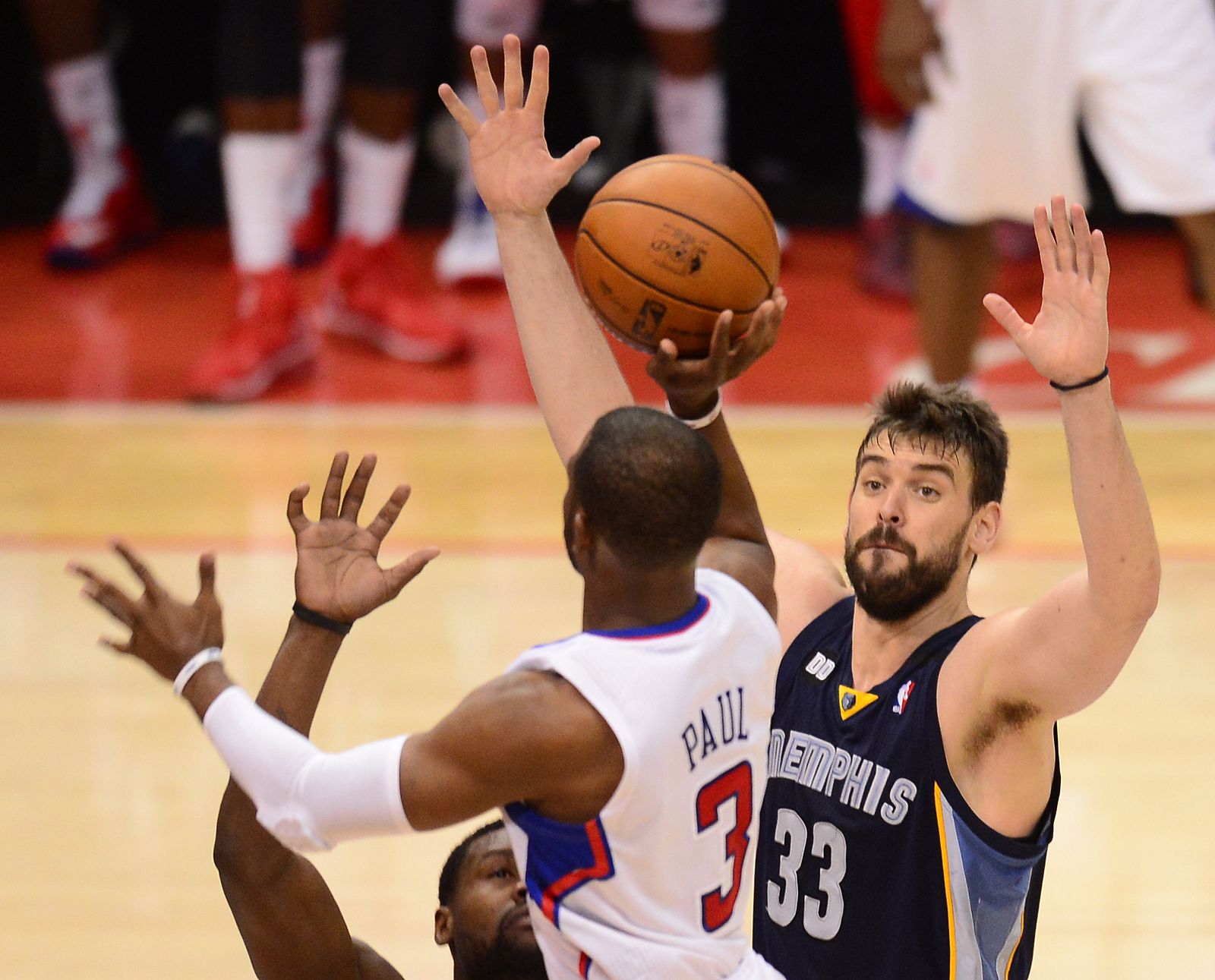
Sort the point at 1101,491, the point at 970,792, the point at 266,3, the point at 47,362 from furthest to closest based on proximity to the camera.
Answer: the point at 47,362 → the point at 266,3 → the point at 970,792 → the point at 1101,491

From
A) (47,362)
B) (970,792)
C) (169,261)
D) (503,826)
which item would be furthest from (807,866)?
(169,261)

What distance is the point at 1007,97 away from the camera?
5.23 meters

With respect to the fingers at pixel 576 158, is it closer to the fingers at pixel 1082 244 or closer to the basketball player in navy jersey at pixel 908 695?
the basketball player in navy jersey at pixel 908 695

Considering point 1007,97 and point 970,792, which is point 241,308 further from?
point 970,792

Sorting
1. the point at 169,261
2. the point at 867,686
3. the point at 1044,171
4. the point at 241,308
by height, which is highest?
the point at 867,686

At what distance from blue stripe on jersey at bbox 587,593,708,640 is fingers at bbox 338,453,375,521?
17.3 inches

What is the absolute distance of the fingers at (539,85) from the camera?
263 centimetres

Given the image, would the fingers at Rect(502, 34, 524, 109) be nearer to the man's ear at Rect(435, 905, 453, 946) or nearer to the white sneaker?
the man's ear at Rect(435, 905, 453, 946)

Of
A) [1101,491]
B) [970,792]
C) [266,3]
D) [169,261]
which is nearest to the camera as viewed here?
[1101,491]

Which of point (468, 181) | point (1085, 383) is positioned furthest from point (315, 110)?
point (1085, 383)

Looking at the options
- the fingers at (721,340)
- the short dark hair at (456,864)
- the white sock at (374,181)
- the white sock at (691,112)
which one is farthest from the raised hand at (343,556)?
the white sock at (691,112)

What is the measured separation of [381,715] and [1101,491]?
8.02 ft

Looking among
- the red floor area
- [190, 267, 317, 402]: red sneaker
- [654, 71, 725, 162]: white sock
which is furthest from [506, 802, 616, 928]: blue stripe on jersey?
[654, 71, 725, 162]: white sock

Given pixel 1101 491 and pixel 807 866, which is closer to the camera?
pixel 1101 491
